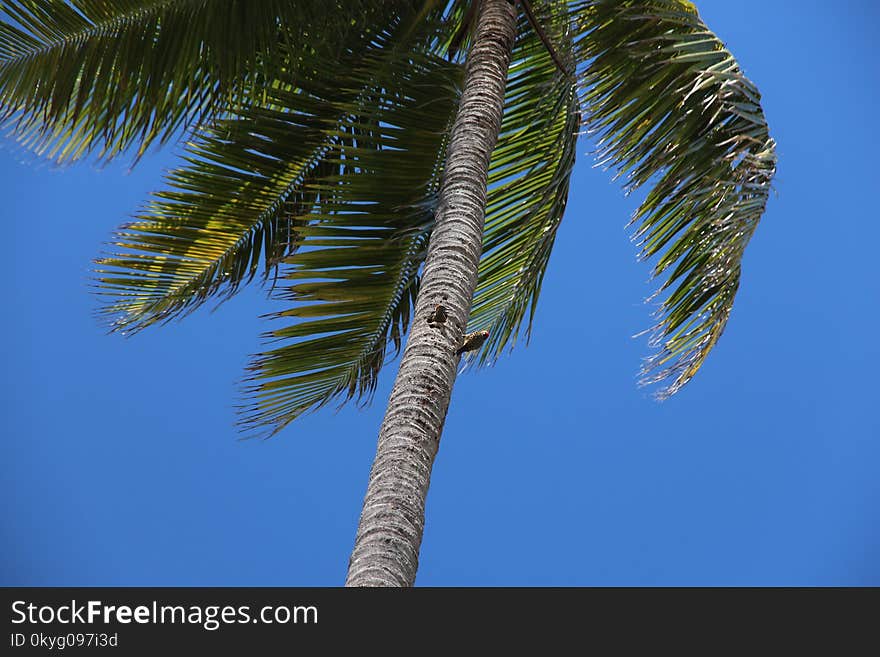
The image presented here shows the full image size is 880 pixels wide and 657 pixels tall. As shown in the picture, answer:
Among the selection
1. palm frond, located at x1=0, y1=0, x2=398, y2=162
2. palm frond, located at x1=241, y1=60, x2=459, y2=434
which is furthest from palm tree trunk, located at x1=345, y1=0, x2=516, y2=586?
palm frond, located at x1=0, y1=0, x2=398, y2=162

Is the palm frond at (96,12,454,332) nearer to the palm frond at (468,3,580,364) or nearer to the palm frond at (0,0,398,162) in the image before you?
the palm frond at (0,0,398,162)

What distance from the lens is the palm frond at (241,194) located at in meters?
6.79

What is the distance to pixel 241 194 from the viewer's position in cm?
698

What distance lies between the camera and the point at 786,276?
29.1 meters

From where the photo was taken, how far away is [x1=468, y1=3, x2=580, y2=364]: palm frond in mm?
6621

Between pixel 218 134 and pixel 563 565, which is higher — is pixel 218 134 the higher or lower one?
the lower one

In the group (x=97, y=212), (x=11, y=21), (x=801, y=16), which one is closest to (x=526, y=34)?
(x=11, y=21)

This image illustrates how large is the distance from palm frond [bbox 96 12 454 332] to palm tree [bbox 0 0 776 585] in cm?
2

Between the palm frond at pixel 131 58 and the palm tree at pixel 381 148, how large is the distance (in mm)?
14

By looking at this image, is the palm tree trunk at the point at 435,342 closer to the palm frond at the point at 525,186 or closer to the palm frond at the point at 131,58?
the palm frond at the point at 525,186

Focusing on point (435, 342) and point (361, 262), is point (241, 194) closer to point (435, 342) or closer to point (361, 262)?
point (361, 262)
